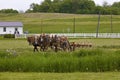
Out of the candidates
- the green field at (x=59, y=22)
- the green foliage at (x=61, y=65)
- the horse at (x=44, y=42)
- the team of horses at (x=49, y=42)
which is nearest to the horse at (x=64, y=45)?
the team of horses at (x=49, y=42)

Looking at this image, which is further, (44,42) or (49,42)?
(44,42)

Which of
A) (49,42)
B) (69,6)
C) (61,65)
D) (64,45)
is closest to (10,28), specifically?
(49,42)

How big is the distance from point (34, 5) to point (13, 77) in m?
138

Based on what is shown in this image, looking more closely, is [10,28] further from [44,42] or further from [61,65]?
[61,65]

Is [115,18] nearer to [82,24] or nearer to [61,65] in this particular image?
[82,24]

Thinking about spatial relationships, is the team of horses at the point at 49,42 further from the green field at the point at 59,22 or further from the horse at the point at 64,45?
the green field at the point at 59,22

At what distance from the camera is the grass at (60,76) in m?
13.9

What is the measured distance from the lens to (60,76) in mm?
14344

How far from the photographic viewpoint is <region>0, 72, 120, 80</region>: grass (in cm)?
1390

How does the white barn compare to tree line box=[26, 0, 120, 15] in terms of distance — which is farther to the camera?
tree line box=[26, 0, 120, 15]

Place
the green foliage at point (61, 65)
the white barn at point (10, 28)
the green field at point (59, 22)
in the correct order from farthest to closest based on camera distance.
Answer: the green field at point (59, 22) → the white barn at point (10, 28) → the green foliage at point (61, 65)

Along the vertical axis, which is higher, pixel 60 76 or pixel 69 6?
pixel 69 6

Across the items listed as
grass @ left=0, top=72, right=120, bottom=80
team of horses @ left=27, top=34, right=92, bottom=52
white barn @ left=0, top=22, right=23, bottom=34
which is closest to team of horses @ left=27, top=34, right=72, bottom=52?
team of horses @ left=27, top=34, right=92, bottom=52

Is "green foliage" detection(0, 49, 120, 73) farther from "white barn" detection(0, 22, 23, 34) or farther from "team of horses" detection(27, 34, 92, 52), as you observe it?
"white barn" detection(0, 22, 23, 34)
